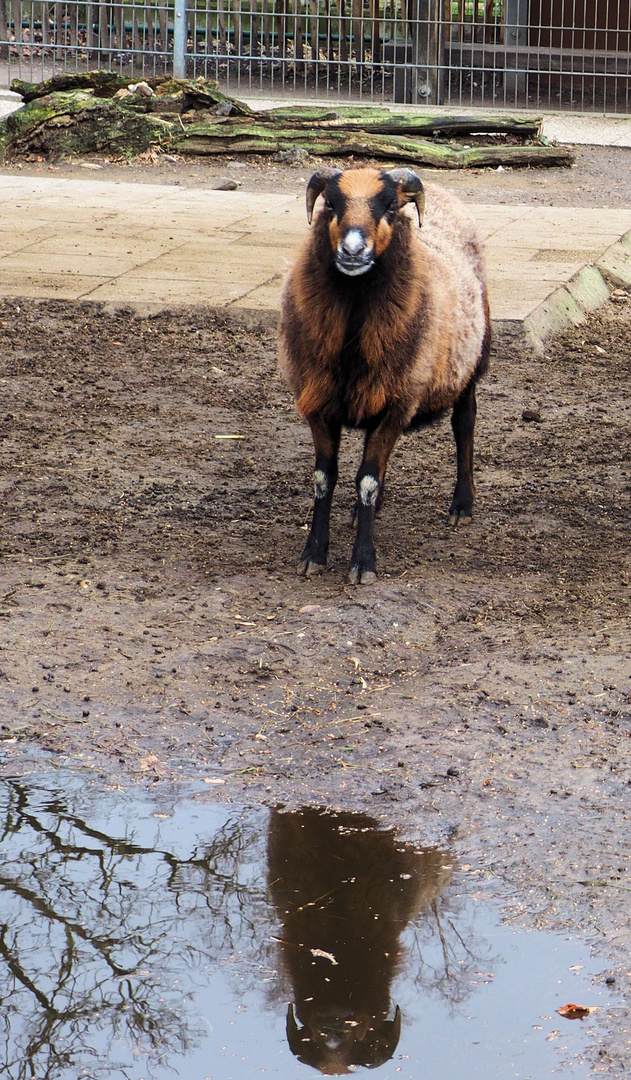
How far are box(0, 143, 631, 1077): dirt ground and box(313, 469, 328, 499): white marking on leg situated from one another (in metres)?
0.31

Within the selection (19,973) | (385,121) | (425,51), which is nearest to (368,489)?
(19,973)

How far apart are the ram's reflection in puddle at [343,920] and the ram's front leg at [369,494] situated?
1.60m

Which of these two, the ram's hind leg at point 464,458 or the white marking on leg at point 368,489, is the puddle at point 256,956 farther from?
the ram's hind leg at point 464,458

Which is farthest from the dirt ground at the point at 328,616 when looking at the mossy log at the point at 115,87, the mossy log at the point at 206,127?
the mossy log at the point at 115,87

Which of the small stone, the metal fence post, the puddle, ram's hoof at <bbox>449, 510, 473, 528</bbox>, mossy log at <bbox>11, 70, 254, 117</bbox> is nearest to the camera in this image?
the puddle

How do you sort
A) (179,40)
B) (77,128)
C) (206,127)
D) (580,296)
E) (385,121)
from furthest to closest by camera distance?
(179,40) → (206,127) → (385,121) → (77,128) → (580,296)

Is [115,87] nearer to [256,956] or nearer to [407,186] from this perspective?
[407,186]

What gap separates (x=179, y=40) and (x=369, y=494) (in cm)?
1250

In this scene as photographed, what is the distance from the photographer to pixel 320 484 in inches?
207

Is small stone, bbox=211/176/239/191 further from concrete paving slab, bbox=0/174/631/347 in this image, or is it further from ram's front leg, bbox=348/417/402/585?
ram's front leg, bbox=348/417/402/585

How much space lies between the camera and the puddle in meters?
2.83

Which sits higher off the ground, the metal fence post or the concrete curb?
the metal fence post

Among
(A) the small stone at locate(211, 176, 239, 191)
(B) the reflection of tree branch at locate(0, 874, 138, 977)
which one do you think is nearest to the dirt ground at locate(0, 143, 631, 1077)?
(B) the reflection of tree branch at locate(0, 874, 138, 977)

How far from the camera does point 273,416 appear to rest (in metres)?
7.23
